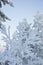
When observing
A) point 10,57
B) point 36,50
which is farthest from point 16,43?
point 36,50

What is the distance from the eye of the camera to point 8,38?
371 inches

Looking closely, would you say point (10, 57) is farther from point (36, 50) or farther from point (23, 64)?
point (36, 50)

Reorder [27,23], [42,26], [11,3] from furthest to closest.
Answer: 1. [42,26]
2. [27,23]
3. [11,3]

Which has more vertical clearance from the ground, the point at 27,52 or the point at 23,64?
the point at 27,52

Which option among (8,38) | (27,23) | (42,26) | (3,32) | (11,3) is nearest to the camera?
(11,3)

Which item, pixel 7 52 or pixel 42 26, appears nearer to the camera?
pixel 7 52

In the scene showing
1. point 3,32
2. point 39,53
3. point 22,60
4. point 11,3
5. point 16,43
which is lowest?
point 39,53

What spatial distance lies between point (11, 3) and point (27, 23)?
9081 mm

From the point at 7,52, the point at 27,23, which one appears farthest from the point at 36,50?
the point at 7,52

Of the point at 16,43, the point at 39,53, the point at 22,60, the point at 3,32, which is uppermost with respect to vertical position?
the point at 3,32

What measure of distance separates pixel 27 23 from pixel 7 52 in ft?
19.8

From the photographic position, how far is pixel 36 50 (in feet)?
49.3

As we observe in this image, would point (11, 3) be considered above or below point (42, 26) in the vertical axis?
above

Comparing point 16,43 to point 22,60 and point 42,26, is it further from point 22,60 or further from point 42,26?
point 42,26
